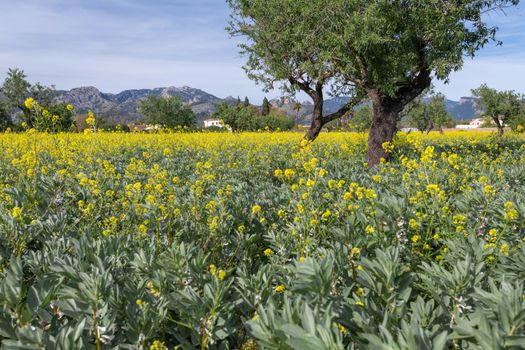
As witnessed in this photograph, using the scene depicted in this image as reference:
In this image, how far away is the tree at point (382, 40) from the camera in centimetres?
952

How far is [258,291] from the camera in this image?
193 centimetres

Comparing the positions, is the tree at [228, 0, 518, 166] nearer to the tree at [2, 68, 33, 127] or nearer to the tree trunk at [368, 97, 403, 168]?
the tree trunk at [368, 97, 403, 168]

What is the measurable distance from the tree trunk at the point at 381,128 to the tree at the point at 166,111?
75.4 meters

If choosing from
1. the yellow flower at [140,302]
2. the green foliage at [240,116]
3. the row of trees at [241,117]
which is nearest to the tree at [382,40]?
the yellow flower at [140,302]

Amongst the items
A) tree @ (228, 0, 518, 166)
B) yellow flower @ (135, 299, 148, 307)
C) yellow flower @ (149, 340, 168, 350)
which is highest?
tree @ (228, 0, 518, 166)

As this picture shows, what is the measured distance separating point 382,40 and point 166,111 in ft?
261

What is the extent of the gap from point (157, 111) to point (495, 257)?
86635 mm

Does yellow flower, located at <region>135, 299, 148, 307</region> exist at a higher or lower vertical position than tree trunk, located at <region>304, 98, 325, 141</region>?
lower

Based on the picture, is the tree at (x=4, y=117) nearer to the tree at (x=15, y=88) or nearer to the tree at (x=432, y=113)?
the tree at (x=15, y=88)

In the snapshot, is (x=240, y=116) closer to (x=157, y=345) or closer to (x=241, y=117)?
(x=241, y=117)

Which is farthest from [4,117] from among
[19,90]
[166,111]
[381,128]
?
[381,128]

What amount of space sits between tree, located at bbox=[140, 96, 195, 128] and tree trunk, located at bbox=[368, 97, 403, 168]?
75.4 metres

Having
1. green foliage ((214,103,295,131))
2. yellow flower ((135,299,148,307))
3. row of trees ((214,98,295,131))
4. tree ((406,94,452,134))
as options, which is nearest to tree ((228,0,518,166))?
yellow flower ((135,299,148,307))

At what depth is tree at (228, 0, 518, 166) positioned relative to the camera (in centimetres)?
952
